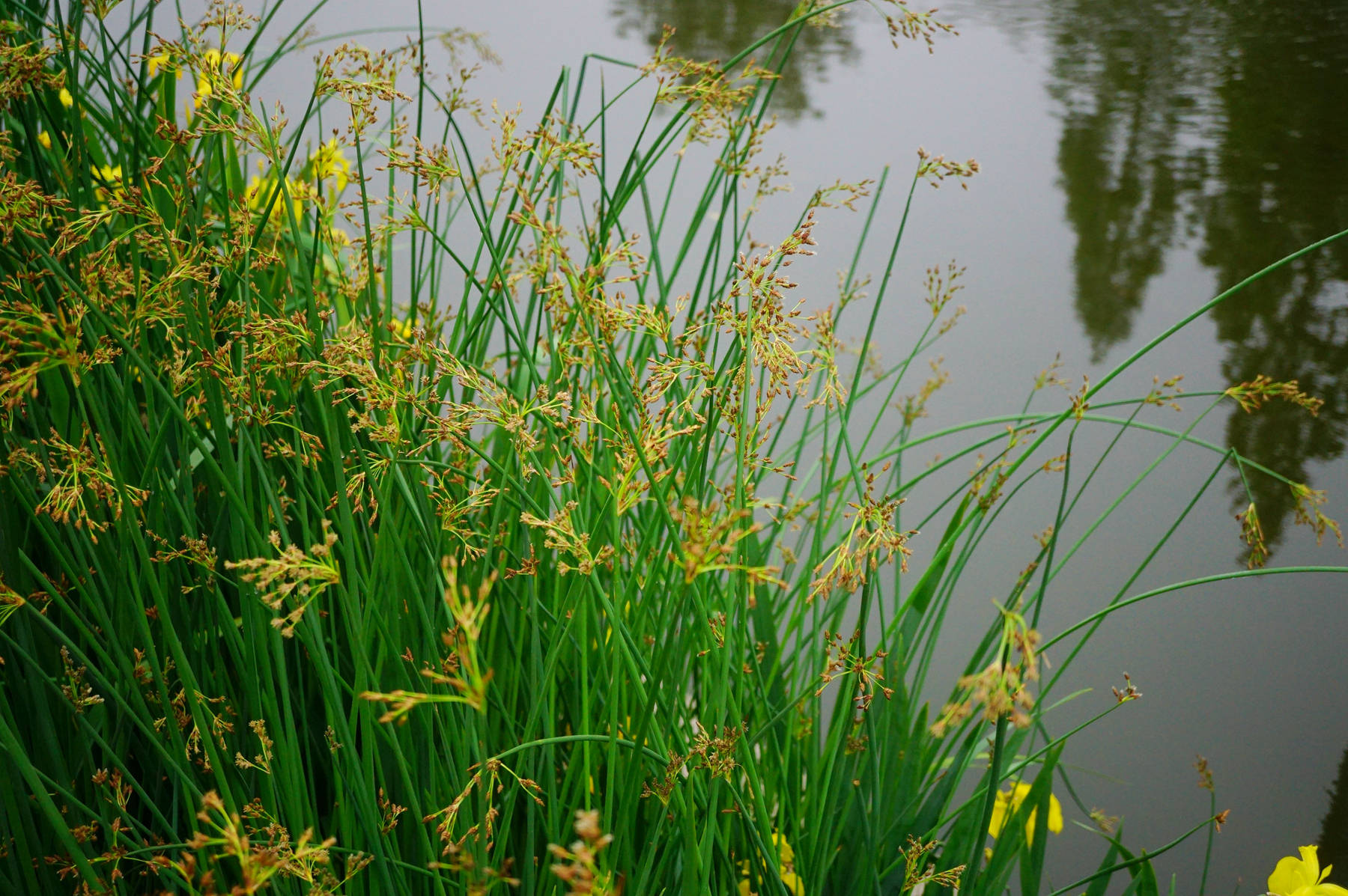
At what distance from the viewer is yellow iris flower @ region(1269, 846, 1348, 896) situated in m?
0.65

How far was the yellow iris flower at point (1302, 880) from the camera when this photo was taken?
65cm

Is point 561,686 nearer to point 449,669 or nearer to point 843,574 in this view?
point 449,669

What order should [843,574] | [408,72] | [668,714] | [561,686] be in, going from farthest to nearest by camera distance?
[408,72], [561,686], [668,714], [843,574]

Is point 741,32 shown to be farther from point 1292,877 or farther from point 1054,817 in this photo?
point 1292,877

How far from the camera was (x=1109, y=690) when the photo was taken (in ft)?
3.59

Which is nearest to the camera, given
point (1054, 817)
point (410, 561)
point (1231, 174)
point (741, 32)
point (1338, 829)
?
point (410, 561)

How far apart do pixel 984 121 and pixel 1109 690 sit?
92 centimetres

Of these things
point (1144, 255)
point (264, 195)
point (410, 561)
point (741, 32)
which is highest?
point (741, 32)

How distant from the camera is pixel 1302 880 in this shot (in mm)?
685

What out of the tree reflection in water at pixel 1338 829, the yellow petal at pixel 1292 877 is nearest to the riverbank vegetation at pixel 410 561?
the yellow petal at pixel 1292 877

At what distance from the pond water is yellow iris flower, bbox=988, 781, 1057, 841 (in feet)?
0.34

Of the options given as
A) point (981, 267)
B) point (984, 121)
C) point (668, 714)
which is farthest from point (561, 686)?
point (984, 121)

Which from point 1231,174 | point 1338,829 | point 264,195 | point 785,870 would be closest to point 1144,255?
point 1231,174

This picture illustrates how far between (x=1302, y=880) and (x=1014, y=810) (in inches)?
9.3
